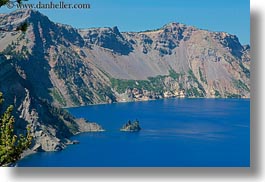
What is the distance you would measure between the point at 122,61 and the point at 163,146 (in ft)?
354

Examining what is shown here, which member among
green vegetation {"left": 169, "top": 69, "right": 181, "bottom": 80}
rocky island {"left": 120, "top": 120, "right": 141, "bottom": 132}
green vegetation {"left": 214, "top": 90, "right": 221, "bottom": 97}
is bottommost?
rocky island {"left": 120, "top": 120, "right": 141, "bottom": 132}

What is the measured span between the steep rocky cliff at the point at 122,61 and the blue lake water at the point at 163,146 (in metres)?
38.9

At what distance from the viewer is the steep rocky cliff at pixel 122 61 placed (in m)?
112

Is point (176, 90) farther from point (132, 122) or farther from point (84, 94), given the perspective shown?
point (132, 122)

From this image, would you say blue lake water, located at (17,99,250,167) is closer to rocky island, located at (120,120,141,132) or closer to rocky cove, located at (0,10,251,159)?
rocky island, located at (120,120,141,132)

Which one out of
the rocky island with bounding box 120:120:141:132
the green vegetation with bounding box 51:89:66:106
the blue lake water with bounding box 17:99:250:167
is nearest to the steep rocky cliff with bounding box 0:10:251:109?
the green vegetation with bounding box 51:89:66:106

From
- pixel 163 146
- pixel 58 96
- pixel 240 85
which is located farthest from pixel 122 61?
pixel 163 146

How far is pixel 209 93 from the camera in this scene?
141375 millimetres

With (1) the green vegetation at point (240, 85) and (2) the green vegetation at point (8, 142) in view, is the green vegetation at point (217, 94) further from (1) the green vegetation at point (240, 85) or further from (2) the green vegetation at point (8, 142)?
(2) the green vegetation at point (8, 142)

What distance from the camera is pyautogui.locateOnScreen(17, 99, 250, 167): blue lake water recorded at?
38.6m

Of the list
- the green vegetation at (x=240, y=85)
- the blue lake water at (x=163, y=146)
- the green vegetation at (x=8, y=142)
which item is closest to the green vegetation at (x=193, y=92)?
the green vegetation at (x=240, y=85)

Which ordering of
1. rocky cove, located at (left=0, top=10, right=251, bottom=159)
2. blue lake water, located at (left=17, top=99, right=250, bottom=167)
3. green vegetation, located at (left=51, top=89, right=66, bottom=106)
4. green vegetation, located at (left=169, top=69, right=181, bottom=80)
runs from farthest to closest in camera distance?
green vegetation, located at (left=169, top=69, right=181, bottom=80) < green vegetation, located at (left=51, top=89, right=66, bottom=106) < rocky cove, located at (left=0, top=10, right=251, bottom=159) < blue lake water, located at (left=17, top=99, right=250, bottom=167)

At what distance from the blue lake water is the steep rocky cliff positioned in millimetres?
38937

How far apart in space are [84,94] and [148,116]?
137 ft
